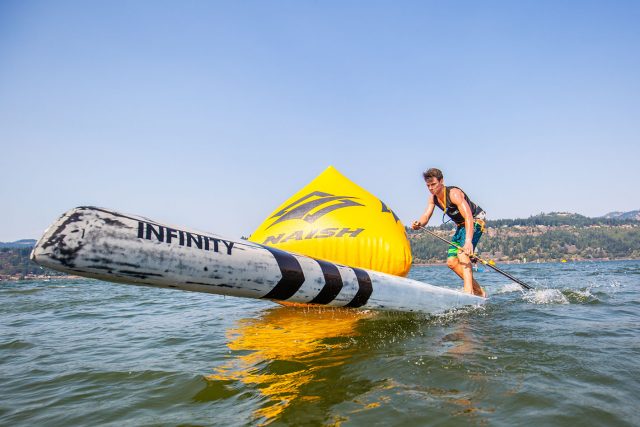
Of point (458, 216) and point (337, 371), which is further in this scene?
point (458, 216)

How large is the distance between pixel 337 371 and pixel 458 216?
469cm

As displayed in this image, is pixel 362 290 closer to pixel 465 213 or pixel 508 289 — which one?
pixel 465 213

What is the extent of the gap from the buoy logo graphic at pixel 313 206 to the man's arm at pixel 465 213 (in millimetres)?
1814

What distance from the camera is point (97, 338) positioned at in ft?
16.7

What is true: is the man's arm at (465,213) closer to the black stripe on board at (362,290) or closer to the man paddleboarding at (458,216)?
the man paddleboarding at (458,216)

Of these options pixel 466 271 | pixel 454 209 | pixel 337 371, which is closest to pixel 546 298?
pixel 466 271

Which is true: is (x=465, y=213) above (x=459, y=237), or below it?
above

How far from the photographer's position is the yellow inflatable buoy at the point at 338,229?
18.0 feet

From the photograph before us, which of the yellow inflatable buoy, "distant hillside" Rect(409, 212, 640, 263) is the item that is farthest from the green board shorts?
"distant hillside" Rect(409, 212, 640, 263)

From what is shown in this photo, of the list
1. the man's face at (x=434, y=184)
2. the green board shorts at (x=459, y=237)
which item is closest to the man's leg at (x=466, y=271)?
the green board shorts at (x=459, y=237)

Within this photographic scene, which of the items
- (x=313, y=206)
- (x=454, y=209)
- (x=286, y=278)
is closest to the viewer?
(x=286, y=278)

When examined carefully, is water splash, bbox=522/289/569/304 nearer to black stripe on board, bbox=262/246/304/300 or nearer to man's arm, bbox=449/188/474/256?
man's arm, bbox=449/188/474/256

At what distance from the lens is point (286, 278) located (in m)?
3.62

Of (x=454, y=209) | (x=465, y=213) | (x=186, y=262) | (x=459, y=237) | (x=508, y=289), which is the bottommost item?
(x=508, y=289)
